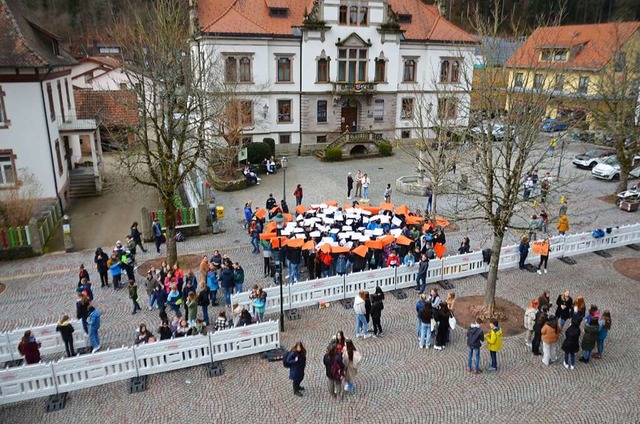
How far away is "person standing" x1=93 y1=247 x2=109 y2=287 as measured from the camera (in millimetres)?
17000

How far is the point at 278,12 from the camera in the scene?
38.1 m

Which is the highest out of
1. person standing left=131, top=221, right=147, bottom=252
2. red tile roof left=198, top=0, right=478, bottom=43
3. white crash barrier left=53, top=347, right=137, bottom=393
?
red tile roof left=198, top=0, right=478, bottom=43

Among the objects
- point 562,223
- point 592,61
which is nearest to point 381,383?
point 562,223

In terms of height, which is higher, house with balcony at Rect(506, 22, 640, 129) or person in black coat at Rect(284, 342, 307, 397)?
house with balcony at Rect(506, 22, 640, 129)

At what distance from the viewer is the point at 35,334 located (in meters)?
13.3

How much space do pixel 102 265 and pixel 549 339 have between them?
14.1 meters

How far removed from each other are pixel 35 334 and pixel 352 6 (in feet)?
107

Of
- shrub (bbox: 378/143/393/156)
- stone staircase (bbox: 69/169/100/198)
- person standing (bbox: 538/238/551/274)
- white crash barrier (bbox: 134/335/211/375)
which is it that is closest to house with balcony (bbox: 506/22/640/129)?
person standing (bbox: 538/238/551/274)

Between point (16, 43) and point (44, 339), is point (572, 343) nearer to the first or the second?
point (44, 339)

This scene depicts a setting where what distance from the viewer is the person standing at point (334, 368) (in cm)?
1121

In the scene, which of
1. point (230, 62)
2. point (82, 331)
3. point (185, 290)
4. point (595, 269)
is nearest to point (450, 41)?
point (230, 62)

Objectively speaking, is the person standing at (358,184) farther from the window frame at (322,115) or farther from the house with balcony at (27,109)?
the house with balcony at (27,109)

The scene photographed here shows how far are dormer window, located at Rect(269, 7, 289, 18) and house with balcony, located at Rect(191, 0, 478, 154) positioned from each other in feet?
0.25

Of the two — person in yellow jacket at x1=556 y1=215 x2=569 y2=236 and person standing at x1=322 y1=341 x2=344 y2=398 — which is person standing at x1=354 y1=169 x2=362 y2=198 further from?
person standing at x1=322 y1=341 x2=344 y2=398
